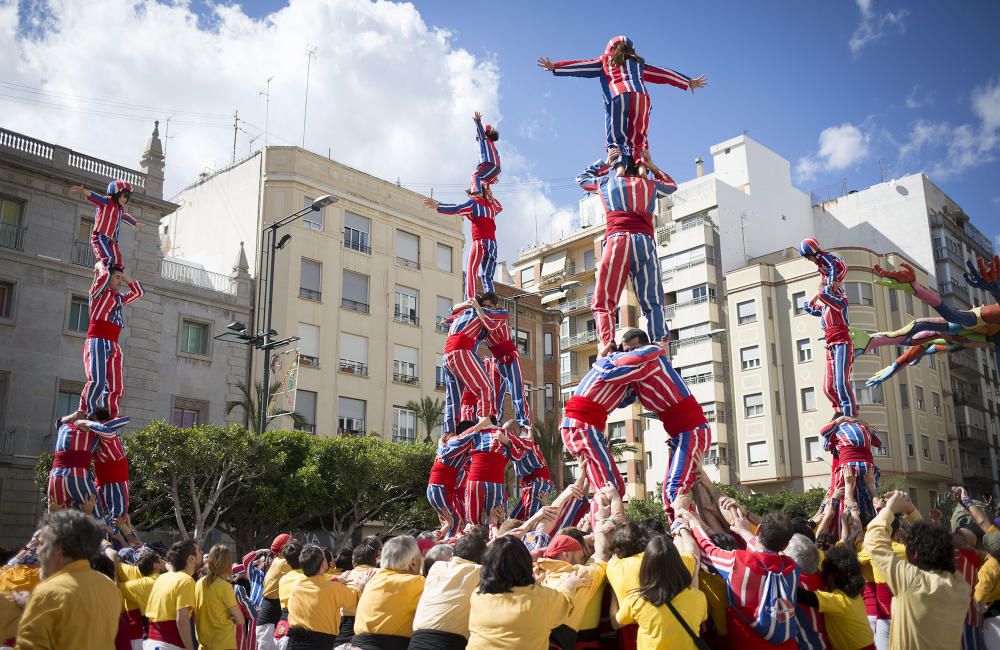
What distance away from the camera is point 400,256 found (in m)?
48.0

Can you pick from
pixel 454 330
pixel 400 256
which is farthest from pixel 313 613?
pixel 400 256

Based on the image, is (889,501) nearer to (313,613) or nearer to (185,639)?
(313,613)

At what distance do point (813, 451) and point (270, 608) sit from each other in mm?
46222

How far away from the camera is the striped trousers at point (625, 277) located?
10.1 metres

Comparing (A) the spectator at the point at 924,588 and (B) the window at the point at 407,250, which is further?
(B) the window at the point at 407,250

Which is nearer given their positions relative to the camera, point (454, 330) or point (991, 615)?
point (991, 615)

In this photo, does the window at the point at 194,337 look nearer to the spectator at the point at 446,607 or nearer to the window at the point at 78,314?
the window at the point at 78,314

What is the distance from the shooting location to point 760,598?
584 centimetres

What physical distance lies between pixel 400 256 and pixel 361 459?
58.9ft

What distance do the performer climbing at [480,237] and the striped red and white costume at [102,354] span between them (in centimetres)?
581

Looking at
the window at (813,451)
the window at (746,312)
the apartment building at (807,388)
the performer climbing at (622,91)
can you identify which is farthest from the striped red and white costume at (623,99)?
the window at (746,312)

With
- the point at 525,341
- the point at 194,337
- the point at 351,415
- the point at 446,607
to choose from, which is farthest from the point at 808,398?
the point at 446,607

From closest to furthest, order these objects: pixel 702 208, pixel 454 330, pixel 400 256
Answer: pixel 454 330 → pixel 400 256 → pixel 702 208

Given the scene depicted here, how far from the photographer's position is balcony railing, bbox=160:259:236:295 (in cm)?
3862
